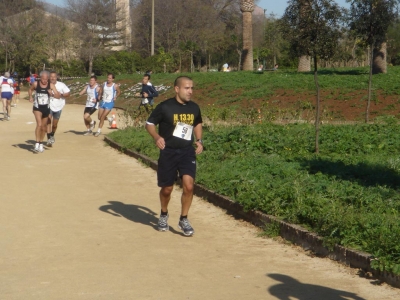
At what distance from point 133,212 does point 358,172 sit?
352 cm

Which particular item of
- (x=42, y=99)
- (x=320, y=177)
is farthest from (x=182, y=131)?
(x=42, y=99)

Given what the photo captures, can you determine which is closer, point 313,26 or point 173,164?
point 173,164

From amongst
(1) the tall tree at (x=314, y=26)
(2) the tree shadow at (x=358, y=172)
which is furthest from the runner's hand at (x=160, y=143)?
(1) the tall tree at (x=314, y=26)

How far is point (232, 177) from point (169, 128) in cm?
247

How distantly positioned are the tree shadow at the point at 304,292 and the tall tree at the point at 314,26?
25.5 feet

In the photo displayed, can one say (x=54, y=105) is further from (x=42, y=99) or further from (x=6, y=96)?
(x=6, y=96)

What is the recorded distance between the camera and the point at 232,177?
11.2 metres

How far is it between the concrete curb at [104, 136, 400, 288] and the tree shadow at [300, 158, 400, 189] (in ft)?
5.48

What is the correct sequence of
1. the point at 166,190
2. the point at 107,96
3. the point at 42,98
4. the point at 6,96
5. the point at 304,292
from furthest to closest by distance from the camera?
1. the point at 6,96
2. the point at 107,96
3. the point at 42,98
4. the point at 166,190
5. the point at 304,292

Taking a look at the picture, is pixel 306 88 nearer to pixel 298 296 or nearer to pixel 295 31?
pixel 295 31

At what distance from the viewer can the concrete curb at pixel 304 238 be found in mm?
7000

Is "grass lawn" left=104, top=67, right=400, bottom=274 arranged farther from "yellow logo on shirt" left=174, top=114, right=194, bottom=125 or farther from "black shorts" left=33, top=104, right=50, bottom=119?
"black shorts" left=33, top=104, right=50, bottom=119

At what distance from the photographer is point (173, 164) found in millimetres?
8977

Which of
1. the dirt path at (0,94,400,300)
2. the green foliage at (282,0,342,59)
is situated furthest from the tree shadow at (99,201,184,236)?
the green foliage at (282,0,342,59)
